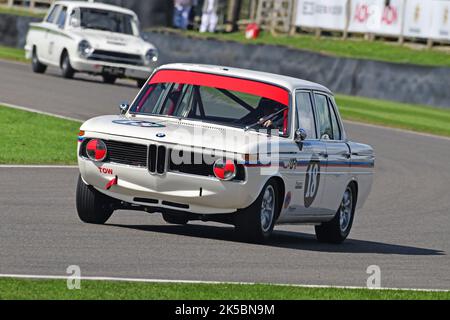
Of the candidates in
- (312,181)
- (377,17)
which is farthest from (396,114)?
(312,181)

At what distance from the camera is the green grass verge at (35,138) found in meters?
17.2

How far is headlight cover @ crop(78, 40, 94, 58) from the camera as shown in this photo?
29.0m

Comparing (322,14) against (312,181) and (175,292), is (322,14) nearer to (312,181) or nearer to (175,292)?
(312,181)

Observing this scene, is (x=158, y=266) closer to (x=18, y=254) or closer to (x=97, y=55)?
(x=18, y=254)

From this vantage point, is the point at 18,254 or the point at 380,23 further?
the point at 380,23

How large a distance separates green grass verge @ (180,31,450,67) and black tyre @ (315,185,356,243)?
25.5 meters

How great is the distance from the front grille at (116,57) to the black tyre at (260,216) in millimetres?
18376

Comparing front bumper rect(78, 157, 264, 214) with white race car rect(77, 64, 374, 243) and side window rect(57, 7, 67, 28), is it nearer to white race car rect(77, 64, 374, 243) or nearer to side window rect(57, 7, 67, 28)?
white race car rect(77, 64, 374, 243)

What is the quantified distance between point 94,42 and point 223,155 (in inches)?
747

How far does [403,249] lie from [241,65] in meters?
26.2

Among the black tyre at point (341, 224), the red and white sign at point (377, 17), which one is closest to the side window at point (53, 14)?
the red and white sign at point (377, 17)

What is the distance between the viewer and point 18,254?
9305 millimetres

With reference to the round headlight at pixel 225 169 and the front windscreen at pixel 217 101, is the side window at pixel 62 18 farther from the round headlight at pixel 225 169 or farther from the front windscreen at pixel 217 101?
the round headlight at pixel 225 169

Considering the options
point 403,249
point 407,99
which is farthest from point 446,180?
point 407,99
